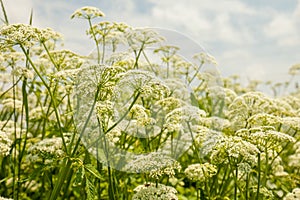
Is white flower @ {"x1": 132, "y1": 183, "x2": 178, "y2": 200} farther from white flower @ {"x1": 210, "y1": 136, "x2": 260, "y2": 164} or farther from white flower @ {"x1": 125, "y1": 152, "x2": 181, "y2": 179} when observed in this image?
white flower @ {"x1": 210, "y1": 136, "x2": 260, "y2": 164}

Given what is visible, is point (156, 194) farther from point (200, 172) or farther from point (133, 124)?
point (133, 124)

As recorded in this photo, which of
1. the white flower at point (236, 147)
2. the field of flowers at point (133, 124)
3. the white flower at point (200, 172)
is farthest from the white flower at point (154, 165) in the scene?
the white flower at point (236, 147)

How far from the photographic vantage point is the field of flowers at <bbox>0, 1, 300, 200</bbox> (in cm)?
296

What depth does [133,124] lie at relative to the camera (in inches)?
161

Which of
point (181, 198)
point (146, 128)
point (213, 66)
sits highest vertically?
point (213, 66)

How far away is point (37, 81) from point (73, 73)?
7.68ft

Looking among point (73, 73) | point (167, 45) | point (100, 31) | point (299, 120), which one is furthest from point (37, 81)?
point (299, 120)

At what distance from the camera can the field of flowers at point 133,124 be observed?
2.96m

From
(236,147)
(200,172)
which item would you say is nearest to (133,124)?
(200,172)

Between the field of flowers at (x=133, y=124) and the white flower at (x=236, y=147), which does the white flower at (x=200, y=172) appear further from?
the white flower at (x=236, y=147)

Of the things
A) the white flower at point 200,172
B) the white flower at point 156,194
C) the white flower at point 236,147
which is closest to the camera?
the white flower at point 236,147

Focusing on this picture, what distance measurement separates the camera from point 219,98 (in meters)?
6.17

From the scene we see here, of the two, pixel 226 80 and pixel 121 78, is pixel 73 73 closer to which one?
pixel 121 78

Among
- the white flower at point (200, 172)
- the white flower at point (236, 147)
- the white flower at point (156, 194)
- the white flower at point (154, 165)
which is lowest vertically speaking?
the white flower at point (156, 194)
